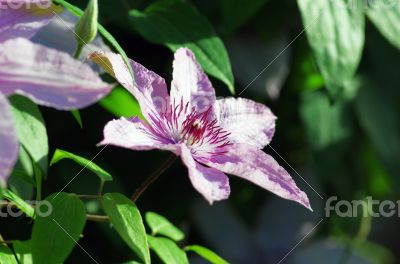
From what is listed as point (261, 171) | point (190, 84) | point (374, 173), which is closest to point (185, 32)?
point (190, 84)

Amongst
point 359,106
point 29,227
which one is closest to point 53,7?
point 29,227

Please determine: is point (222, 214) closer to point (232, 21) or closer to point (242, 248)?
point (242, 248)

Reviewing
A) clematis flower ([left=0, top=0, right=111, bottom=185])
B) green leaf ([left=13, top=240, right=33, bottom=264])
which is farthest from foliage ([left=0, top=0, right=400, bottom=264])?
clematis flower ([left=0, top=0, right=111, bottom=185])

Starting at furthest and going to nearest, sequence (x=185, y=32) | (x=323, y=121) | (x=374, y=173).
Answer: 1. (x=374, y=173)
2. (x=323, y=121)
3. (x=185, y=32)

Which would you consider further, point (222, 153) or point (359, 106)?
point (359, 106)

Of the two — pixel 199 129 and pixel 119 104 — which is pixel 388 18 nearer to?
pixel 119 104

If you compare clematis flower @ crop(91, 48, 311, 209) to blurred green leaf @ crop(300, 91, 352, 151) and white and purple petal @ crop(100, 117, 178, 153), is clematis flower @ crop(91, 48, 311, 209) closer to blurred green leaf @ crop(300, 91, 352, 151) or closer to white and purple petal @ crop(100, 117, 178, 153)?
white and purple petal @ crop(100, 117, 178, 153)
